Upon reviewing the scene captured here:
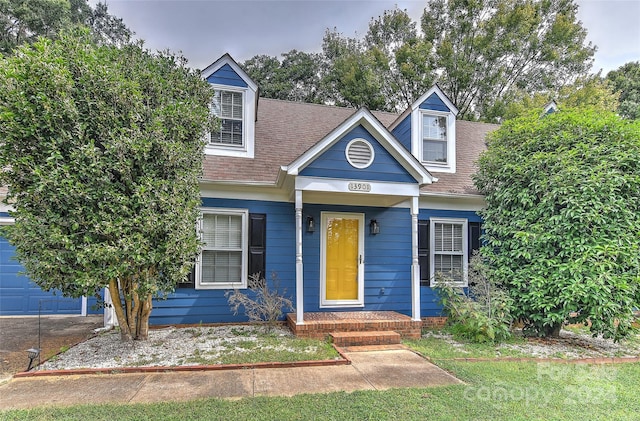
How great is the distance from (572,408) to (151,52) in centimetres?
721

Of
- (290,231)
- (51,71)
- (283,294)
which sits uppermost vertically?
(51,71)

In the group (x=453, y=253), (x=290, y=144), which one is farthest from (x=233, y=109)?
(x=453, y=253)

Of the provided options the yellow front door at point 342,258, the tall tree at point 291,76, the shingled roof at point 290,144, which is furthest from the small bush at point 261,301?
the tall tree at point 291,76

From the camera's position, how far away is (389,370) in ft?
14.8

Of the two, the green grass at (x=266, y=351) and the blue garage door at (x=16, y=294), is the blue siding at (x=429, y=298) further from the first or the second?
the blue garage door at (x=16, y=294)

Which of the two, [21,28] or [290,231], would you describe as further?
[21,28]

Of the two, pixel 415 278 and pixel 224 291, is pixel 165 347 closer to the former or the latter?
pixel 224 291

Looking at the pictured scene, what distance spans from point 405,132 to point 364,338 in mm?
5114

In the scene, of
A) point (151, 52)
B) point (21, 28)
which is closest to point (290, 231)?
point (151, 52)

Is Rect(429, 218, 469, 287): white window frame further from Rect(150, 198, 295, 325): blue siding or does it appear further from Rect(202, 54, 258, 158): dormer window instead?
Rect(202, 54, 258, 158): dormer window

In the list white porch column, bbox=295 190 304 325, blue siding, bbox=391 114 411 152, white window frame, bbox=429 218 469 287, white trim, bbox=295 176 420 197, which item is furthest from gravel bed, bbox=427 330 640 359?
blue siding, bbox=391 114 411 152

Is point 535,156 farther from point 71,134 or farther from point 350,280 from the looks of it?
point 71,134

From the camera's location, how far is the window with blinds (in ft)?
23.8

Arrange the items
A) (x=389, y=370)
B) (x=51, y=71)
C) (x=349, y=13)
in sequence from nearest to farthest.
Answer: (x=51, y=71) → (x=389, y=370) → (x=349, y=13)
